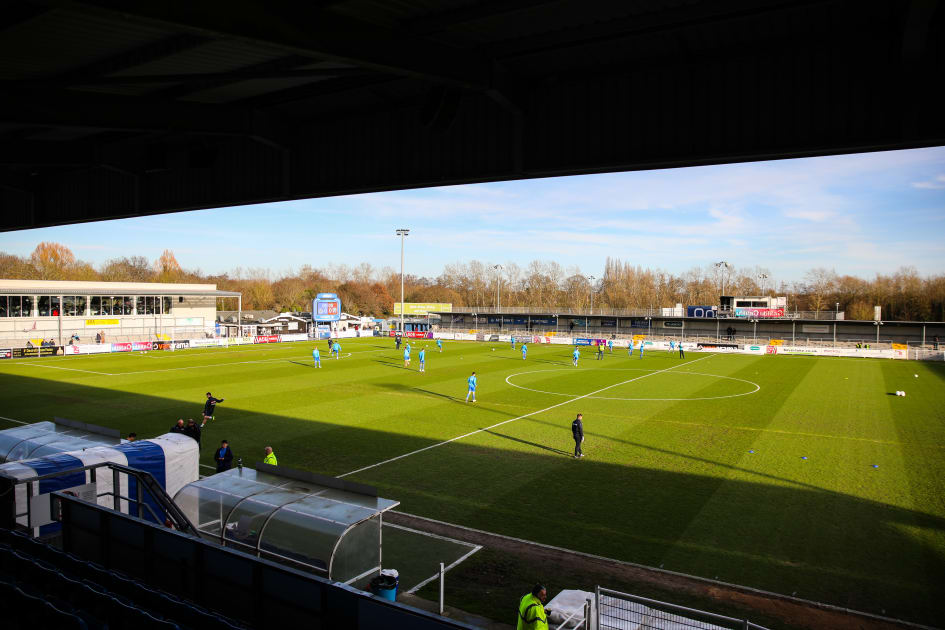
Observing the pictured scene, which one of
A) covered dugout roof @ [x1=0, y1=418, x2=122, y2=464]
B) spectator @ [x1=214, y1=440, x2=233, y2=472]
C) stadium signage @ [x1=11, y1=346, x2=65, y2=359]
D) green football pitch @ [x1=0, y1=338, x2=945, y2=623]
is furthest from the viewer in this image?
stadium signage @ [x1=11, y1=346, x2=65, y2=359]

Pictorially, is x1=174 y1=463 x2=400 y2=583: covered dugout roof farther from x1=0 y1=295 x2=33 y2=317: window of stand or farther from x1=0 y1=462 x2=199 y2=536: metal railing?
x1=0 y1=295 x2=33 y2=317: window of stand

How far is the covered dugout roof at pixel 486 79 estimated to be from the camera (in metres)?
5.66

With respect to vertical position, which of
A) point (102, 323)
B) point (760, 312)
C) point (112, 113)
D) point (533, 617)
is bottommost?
point (533, 617)

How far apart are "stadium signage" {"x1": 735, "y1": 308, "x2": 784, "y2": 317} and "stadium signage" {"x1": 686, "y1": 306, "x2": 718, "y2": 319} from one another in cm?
309

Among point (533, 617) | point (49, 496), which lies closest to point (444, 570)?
point (533, 617)

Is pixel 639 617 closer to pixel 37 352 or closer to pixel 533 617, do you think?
pixel 533 617

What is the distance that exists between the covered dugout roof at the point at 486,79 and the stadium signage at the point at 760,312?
65581 millimetres

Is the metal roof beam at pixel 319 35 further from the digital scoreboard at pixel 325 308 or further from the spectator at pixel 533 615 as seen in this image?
the digital scoreboard at pixel 325 308

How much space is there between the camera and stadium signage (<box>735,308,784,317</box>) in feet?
215

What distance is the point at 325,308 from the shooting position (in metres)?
52.0

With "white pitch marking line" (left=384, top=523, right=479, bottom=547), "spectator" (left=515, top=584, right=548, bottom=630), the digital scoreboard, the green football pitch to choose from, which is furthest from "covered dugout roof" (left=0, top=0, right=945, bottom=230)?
the digital scoreboard

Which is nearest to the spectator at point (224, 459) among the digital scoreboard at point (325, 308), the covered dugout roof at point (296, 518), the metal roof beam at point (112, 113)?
the covered dugout roof at point (296, 518)

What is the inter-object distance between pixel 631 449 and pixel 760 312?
55.2 m

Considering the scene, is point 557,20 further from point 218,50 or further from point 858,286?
point 858,286
